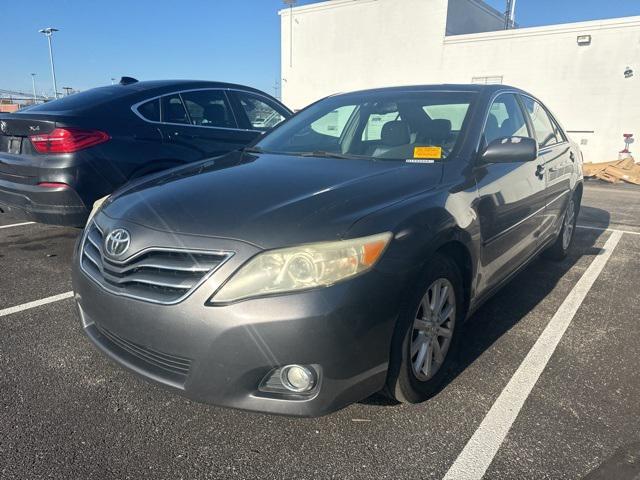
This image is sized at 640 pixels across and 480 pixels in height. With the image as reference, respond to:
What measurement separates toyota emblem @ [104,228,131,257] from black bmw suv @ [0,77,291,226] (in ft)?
7.00

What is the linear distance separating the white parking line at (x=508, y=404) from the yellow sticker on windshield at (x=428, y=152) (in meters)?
1.30

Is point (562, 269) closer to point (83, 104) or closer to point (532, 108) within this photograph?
point (532, 108)

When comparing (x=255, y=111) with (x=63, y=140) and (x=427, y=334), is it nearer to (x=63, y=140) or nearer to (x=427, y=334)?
(x=63, y=140)

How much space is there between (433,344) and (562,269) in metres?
2.88

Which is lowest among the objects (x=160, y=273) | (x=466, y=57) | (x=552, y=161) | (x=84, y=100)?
(x=160, y=273)

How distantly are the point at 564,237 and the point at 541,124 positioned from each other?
4.09 feet

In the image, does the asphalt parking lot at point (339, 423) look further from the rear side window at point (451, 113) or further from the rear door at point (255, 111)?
the rear door at point (255, 111)

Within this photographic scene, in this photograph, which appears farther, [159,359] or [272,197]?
[272,197]

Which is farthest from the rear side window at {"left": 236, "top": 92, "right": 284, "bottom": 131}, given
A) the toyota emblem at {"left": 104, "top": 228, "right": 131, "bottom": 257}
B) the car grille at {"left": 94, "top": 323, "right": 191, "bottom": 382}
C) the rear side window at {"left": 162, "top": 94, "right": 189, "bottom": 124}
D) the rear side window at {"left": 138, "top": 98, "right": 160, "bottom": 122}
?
the car grille at {"left": 94, "top": 323, "right": 191, "bottom": 382}

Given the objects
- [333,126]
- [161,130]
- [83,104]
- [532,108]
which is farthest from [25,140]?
[532,108]

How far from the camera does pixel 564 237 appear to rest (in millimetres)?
4711

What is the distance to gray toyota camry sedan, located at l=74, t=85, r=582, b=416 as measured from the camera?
1747mm

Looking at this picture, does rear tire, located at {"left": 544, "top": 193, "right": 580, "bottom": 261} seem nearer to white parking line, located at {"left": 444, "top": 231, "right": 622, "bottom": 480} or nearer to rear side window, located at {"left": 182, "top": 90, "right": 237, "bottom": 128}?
white parking line, located at {"left": 444, "top": 231, "right": 622, "bottom": 480}

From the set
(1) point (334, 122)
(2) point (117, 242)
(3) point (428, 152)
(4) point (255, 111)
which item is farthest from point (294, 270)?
(4) point (255, 111)
